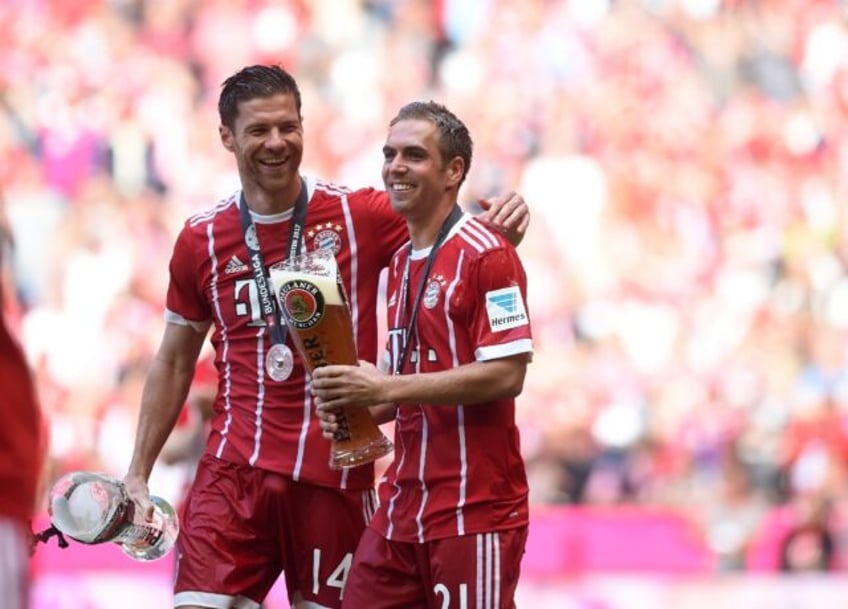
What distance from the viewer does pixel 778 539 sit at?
11242 millimetres

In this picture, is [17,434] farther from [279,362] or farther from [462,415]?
[279,362]

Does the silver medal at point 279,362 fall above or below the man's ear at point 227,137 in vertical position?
below

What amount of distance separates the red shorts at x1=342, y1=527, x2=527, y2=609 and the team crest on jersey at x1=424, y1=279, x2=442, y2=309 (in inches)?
26.9

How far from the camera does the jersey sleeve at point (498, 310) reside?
483 cm

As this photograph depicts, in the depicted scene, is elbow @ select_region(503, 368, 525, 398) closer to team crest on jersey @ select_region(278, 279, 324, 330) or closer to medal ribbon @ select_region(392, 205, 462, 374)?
medal ribbon @ select_region(392, 205, 462, 374)

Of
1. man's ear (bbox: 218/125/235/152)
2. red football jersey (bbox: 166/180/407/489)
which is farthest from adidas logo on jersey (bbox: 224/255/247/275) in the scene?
man's ear (bbox: 218/125/235/152)

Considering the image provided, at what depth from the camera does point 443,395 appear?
478 cm

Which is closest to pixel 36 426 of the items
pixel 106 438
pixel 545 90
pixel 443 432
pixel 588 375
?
pixel 443 432

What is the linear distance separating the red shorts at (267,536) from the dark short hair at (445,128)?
1127mm

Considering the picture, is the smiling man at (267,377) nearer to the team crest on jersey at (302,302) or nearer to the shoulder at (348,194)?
the shoulder at (348,194)

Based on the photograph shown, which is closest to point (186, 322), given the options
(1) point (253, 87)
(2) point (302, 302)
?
(1) point (253, 87)

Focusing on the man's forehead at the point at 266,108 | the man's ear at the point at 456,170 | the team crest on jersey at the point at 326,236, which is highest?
the man's forehead at the point at 266,108

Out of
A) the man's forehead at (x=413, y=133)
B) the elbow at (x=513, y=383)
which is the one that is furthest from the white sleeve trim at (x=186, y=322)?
the elbow at (x=513, y=383)

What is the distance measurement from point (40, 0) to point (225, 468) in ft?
28.9
